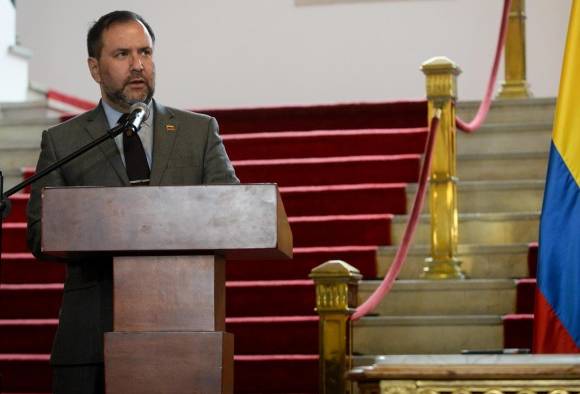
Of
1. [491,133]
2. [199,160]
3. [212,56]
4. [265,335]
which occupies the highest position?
[212,56]

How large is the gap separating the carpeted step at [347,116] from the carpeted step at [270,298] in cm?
183

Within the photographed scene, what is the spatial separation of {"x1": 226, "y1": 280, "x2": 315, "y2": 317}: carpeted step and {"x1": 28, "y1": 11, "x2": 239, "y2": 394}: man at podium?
3464 mm

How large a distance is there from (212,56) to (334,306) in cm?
526

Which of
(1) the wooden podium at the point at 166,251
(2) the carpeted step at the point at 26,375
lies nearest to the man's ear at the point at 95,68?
(1) the wooden podium at the point at 166,251

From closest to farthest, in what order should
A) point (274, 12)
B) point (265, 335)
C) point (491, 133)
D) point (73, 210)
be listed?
1. point (73, 210)
2. point (265, 335)
3. point (491, 133)
4. point (274, 12)

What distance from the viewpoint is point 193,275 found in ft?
10.2

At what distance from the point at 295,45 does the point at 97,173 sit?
281 inches

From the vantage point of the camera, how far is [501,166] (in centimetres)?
773

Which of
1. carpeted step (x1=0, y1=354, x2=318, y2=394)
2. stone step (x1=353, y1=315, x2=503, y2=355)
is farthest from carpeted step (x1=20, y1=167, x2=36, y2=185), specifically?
stone step (x1=353, y1=315, x2=503, y2=355)

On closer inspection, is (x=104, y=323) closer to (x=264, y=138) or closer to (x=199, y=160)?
(x=199, y=160)

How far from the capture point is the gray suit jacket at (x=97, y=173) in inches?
131

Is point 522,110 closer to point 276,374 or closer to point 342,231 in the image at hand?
point 342,231

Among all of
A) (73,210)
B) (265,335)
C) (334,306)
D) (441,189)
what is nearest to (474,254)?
(441,189)

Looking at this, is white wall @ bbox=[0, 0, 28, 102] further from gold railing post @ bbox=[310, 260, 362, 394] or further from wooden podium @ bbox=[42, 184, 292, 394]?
wooden podium @ bbox=[42, 184, 292, 394]
